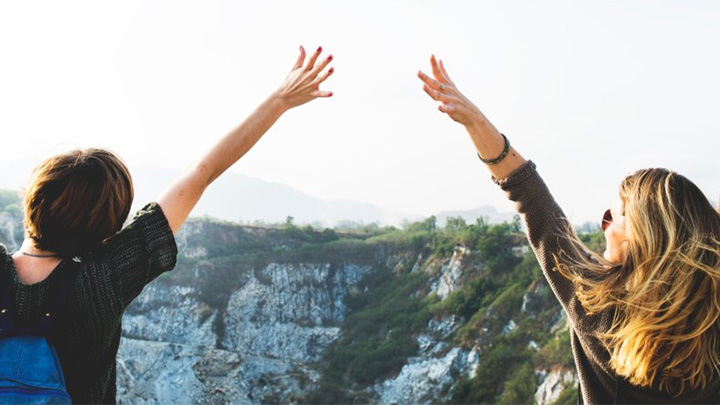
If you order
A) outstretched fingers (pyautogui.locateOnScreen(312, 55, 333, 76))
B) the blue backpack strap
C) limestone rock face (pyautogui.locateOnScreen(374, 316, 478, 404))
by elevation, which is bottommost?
limestone rock face (pyautogui.locateOnScreen(374, 316, 478, 404))

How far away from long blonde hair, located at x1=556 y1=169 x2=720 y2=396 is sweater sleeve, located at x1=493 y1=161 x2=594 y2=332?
0.12 m

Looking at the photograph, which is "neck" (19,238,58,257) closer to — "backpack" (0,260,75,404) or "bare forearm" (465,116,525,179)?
"backpack" (0,260,75,404)

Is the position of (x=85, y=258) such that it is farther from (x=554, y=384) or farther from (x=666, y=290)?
(x=554, y=384)

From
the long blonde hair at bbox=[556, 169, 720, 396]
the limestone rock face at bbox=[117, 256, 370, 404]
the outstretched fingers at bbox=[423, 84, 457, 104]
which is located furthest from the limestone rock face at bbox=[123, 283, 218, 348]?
the long blonde hair at bbox=[556, 169, 720, 396]

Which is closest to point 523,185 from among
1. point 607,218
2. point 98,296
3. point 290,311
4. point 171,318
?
point 607,218

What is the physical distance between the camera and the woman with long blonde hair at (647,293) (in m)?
1.58

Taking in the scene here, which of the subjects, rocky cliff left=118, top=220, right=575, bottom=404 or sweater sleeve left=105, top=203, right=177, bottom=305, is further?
rocky cliff left=118, top=220, right=575, bottom=404

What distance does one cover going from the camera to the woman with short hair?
156cm

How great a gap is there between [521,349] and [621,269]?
26.4m

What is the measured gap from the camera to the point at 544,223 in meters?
1.86

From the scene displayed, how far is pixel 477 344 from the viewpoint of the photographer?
2867cm

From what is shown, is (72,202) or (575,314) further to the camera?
(575,314)

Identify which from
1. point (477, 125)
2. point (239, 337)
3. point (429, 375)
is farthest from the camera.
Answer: point (239, 337)

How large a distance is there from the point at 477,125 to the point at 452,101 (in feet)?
0.32
